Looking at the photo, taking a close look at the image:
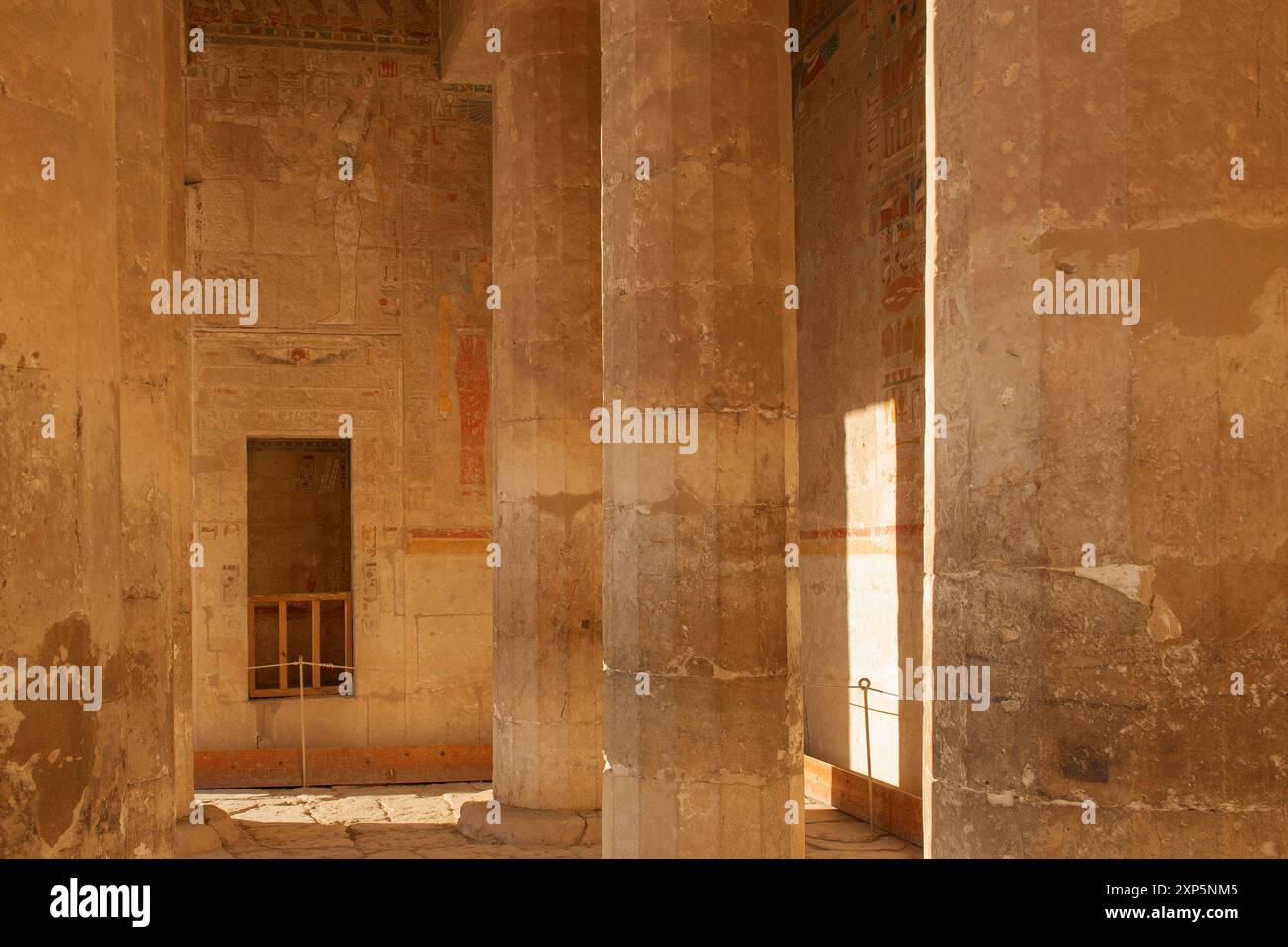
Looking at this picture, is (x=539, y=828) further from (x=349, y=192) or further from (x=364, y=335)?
(x=349, y=192)

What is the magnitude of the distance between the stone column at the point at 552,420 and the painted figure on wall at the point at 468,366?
196 inches

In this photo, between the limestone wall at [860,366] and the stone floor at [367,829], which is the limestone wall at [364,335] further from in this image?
the limestone wall at [860,366]

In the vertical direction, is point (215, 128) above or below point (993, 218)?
above

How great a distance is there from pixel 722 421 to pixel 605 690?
1534 mm

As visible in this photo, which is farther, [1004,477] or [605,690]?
[605,690]

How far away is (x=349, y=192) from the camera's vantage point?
50.2ft

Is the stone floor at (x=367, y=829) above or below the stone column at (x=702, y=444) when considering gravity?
below

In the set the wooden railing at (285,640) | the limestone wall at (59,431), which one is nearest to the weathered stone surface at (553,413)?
the wooden railing at (285,640)

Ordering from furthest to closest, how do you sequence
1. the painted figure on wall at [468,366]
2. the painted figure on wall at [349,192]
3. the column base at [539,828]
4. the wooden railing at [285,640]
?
the painted figure on wall at [468,366] → the painted figure on wall at [349,192] → the wooden railing at [285,640] → the column base at [539,828]

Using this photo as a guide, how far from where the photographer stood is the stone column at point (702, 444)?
274 inches

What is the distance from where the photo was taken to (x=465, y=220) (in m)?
15.6

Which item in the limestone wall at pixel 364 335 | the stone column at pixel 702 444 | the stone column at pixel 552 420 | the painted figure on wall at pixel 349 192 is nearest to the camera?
the stone column at pixel 702 444
